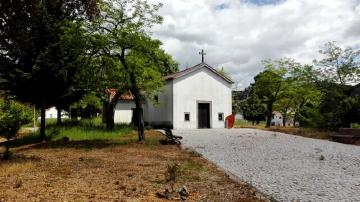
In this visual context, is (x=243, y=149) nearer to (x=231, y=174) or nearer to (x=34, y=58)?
(x=231, y=174)

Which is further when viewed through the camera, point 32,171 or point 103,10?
point 103,10

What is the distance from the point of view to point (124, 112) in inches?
1777

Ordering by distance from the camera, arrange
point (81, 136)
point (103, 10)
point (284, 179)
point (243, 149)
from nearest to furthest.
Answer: point (284, 179) < point (243, 149) < point (103, 10) < point (81, 136)

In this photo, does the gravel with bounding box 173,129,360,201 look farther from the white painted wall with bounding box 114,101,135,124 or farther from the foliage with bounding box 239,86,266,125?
the foliage with bounding box 239,86,266,125

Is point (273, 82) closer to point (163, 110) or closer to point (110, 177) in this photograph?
point (163, 110)

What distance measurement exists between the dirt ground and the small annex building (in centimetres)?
1958

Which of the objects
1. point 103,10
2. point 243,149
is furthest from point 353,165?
point 103,10

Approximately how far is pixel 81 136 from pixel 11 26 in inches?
475

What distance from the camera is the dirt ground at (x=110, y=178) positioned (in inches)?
322

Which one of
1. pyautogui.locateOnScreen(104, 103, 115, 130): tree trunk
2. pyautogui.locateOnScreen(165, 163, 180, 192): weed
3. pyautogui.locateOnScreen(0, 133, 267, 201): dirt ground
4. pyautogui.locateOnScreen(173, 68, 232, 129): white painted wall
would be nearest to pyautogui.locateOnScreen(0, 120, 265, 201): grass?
pyautogui.locateOnScreen(0, 133, 267, 201): dirt ground

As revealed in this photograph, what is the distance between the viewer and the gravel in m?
8.30

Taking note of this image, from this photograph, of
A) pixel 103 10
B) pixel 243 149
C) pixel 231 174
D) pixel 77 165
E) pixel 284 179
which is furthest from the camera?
pixel 103 10

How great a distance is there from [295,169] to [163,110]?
2663cm

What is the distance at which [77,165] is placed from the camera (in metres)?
13.0
